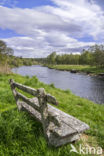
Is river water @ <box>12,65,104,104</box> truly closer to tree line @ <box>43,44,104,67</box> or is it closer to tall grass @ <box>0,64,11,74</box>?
tall grass @ <box>0,64,11,74</box>

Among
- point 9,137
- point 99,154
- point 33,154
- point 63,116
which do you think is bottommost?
point 99,154

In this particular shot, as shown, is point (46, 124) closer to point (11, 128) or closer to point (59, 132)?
point (59, 132)

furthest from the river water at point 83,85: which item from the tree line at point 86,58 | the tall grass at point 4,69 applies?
the tree line at point 86,58

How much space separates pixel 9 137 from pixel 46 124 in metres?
0.96

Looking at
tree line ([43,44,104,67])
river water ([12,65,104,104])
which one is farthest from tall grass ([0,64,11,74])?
tree line ([43,44,104,67])

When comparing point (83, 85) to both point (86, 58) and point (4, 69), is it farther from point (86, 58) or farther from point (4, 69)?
point (86, 58)

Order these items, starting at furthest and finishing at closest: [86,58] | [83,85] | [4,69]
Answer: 1. [86,58]
2. [83,85]
3. [4,69]

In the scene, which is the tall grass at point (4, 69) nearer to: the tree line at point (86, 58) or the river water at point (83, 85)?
the river water at point (83, 85)

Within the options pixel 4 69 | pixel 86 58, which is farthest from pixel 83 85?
pixel 86 58

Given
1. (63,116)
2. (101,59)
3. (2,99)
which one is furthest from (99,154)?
(101,59)

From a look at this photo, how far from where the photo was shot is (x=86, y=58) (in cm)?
7800

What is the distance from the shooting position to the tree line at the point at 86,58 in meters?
58.2

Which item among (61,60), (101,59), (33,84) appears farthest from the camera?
(61,60)

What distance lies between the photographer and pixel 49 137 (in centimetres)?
278
